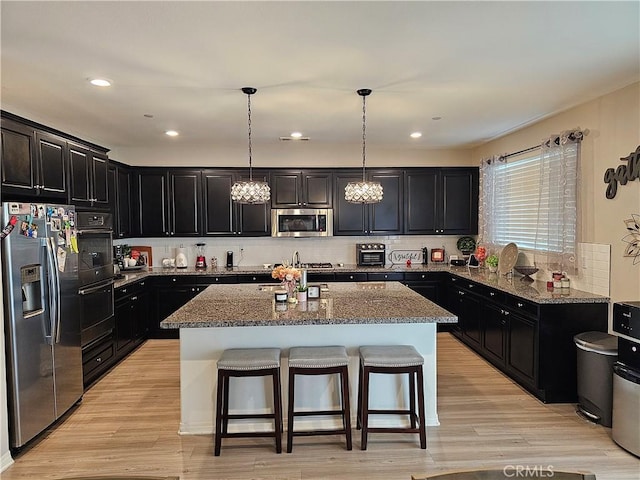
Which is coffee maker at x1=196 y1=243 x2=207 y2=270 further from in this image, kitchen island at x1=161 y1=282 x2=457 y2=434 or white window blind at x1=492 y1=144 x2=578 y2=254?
white window blind at x1=492 y1=144 x2=578 y2=254

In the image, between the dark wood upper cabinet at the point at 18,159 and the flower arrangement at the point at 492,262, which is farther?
the flower arrangement at the point at 492,262

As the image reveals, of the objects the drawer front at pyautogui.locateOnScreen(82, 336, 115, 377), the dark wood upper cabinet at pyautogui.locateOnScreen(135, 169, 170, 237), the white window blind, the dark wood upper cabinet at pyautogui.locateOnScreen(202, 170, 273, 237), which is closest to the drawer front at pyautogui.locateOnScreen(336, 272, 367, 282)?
the dark wood upper cabinet at pyautogui.locateOnScreen(202, 170, 273, 237)

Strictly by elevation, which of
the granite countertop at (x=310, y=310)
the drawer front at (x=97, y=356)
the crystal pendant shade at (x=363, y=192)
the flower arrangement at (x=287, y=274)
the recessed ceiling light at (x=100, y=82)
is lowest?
the drawer front at (x=97, y=356)

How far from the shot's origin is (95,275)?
13.2 ft

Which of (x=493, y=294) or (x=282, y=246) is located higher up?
(x=282, y=246)

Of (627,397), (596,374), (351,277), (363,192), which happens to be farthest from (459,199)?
(627,397)

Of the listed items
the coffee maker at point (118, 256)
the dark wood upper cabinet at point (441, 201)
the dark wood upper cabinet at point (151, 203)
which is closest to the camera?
the coffee maker at point (118, 256)

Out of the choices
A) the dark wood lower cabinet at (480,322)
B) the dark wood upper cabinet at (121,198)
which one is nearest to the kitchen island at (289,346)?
the dark wood lower cabinet at (480,322)

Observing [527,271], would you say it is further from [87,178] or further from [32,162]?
[32,162]

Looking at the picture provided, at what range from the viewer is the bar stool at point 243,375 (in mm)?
2756

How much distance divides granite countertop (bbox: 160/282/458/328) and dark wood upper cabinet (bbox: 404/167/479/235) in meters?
2.37

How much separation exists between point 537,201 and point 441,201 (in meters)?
1.61

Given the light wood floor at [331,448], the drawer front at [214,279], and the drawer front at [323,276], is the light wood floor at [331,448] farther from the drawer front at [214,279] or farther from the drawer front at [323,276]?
the drawer front at [323,276]

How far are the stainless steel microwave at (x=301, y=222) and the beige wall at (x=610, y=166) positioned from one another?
3.15 m
